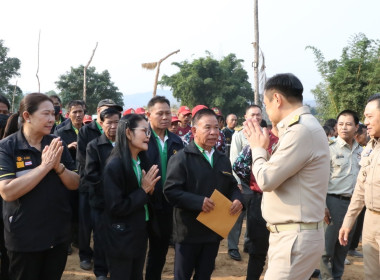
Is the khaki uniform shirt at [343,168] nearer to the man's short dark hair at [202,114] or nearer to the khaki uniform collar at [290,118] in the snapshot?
the man's short dark hair at [202,114]

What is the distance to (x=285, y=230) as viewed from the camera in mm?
2232

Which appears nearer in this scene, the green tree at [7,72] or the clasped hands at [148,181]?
the clasped hands at [148,181]

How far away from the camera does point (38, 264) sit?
8.73ft

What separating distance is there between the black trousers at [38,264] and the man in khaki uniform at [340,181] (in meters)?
3.01

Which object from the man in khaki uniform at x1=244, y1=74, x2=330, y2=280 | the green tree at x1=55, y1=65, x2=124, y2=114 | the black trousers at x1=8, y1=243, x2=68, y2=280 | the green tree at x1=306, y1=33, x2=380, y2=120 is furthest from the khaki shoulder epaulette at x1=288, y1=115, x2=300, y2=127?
the green tree at x1=55, y1=65, x2=124, y2=114

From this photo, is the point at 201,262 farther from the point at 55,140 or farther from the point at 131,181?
the point at 55,140

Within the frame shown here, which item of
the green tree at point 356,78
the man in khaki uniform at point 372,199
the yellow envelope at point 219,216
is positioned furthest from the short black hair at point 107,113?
the green tree at point 356,78

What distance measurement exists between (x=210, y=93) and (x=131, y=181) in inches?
1065

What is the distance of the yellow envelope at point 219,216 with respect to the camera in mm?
3072

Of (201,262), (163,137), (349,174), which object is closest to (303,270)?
(201,262)

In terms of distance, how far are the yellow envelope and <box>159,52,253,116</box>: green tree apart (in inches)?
979

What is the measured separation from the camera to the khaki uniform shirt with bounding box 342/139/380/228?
2.97 metres

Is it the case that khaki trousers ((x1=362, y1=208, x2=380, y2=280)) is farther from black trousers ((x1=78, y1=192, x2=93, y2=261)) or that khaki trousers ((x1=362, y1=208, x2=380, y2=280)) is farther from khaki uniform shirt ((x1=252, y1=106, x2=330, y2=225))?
black trousers ((x1=78, y1=192, x2=93, y2=261))

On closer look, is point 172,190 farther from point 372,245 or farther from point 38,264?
point 372,245
